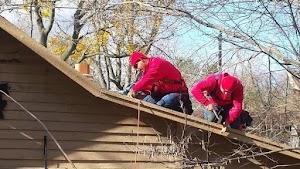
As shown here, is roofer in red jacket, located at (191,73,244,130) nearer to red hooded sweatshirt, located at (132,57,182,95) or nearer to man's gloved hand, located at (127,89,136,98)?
red hooded sweatshirt, located at (132,57,182,95)

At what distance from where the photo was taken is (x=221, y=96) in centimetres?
768

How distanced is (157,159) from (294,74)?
2297 millimetres

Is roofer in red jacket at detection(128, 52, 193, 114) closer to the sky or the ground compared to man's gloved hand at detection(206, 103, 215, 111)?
closer to the sky

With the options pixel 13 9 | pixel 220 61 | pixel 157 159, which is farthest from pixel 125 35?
pixel 157 159

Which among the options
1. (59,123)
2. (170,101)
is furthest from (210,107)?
(59,123)

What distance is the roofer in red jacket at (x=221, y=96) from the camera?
745 centimetres

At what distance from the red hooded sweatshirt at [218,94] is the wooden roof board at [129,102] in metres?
0.26

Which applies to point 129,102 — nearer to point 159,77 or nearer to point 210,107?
point 159,77

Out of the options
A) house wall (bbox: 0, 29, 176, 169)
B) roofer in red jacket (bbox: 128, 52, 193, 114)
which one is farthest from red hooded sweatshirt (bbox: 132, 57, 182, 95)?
house wall (bbox: 0, 29, 176, 169)

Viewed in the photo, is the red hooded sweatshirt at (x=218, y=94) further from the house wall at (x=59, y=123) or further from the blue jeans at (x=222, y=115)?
the house wall at (x=59, y=123)

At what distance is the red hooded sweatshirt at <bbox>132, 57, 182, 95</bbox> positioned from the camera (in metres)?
7.44

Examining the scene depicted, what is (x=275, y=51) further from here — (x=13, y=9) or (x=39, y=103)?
(x=13, y=9)

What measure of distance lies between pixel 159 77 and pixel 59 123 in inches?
58.4

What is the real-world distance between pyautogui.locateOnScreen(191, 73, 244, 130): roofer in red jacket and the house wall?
2.79 ft
